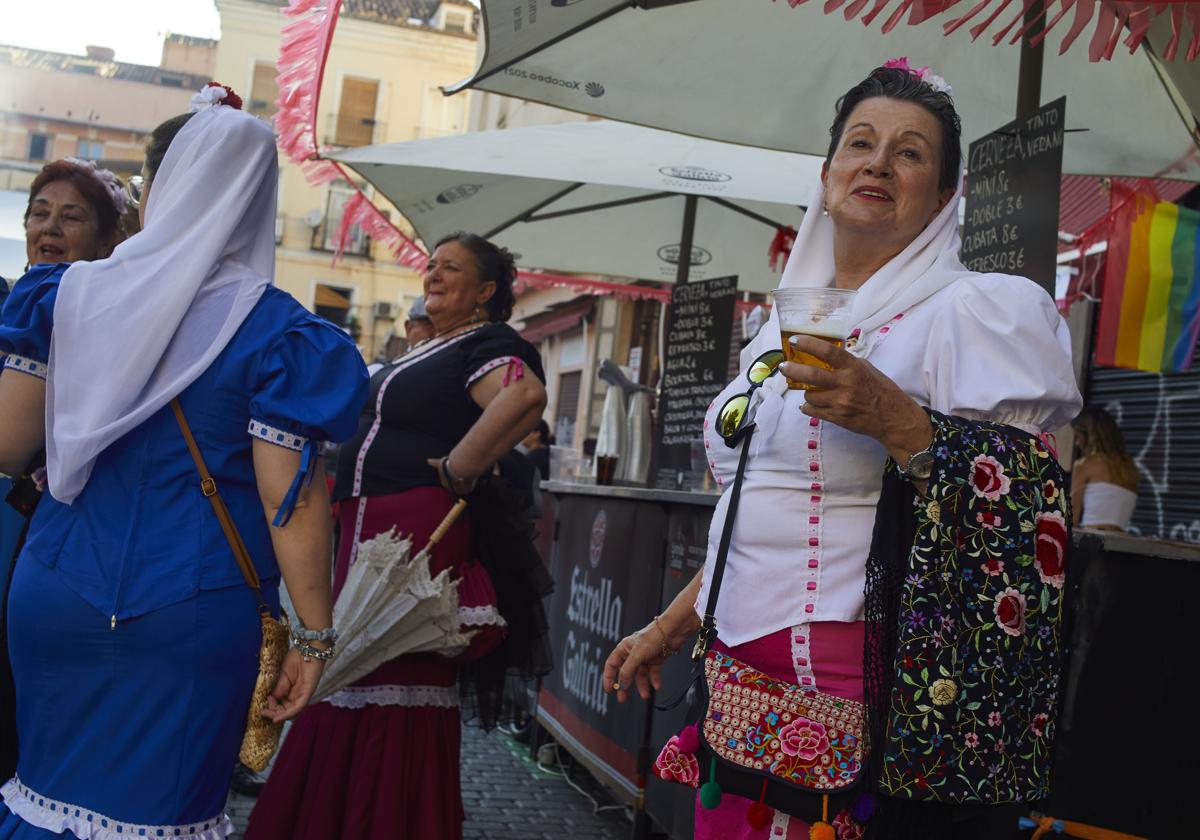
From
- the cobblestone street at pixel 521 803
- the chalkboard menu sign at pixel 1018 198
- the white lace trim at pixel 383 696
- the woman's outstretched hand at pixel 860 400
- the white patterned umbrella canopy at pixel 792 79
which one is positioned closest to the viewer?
the woman's outstretched hand at pixel 860 400

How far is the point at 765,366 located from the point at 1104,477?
6673 mm

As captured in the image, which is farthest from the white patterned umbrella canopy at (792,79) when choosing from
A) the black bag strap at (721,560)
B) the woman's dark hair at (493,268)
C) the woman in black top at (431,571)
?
the black bag strap at (721,560)

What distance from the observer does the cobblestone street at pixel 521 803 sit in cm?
527

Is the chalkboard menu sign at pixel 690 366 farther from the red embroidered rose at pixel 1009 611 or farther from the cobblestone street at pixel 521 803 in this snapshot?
the red embroidered rose at pixel 1009 611

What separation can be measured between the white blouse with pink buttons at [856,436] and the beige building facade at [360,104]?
4399cm

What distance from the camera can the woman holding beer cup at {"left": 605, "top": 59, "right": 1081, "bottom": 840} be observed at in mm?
1797

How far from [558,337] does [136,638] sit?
23476 millimetres

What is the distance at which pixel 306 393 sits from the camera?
2.46 metres

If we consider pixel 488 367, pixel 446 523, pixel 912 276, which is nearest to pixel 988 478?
pixel 912 276

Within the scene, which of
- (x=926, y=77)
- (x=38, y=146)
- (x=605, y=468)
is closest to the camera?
(x=926, y=77)

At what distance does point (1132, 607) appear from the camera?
9.91 feet

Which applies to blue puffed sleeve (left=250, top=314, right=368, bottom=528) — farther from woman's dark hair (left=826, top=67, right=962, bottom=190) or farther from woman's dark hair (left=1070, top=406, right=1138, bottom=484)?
woman's dark hair (left=1070, top=406, right=1138, bottom=484)

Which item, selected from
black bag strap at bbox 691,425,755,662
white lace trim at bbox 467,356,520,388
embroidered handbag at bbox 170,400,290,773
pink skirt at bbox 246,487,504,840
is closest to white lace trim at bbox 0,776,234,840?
embroidered handbag at bbox 170,400,290,773

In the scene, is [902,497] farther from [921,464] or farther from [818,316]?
A: [818,316]
